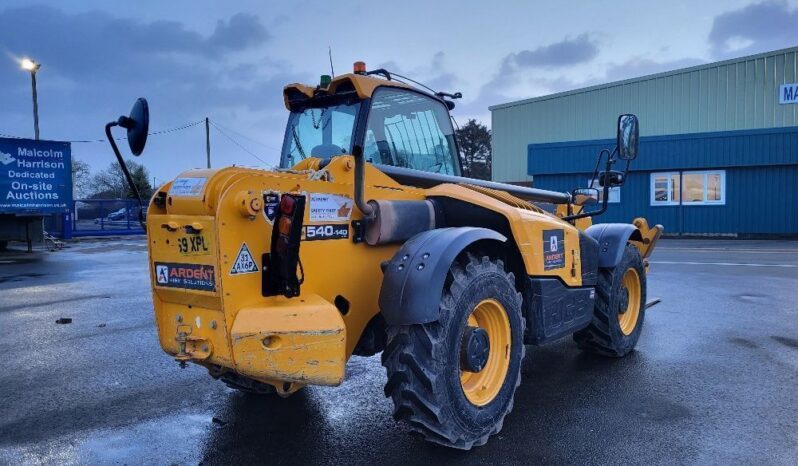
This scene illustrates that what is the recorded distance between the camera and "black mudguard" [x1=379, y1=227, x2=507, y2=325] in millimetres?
3168

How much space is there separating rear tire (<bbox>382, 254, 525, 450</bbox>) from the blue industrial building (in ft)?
71.5

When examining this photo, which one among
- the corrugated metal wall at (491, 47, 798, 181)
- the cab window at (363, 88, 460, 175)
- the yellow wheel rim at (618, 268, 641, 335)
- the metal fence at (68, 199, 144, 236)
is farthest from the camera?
the metal fence at (68, 199, 144, 236)

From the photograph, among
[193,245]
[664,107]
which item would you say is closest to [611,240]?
[193,245]

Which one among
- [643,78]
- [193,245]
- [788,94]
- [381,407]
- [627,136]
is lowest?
[381,407]

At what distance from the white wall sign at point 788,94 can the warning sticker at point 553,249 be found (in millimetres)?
26176

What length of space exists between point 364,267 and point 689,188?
2324 cm

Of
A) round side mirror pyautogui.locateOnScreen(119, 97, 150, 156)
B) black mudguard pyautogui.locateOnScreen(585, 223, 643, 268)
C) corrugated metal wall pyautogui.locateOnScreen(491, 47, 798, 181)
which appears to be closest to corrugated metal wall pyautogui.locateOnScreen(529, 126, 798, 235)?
corrugated metal wall pyautogui.locateOnScreen(491, 47, 798, 181)

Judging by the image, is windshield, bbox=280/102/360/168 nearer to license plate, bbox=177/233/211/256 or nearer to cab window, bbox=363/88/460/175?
cab window, bbox=363/88/460/175

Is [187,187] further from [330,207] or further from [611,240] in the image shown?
[611,240]

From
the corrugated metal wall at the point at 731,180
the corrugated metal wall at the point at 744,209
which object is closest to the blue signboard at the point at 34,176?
the corrugated metal wall at the point at 731,180

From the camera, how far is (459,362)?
11.3ft

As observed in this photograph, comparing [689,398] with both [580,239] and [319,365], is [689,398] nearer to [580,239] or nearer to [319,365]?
[580,239]

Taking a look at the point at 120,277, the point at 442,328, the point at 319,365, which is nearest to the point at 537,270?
the point at 442,328

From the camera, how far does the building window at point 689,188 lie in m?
22.9
